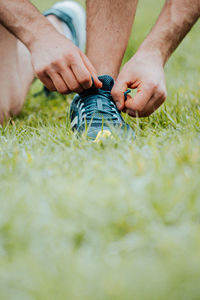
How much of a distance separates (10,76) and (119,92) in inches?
36.5

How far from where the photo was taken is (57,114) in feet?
6.39

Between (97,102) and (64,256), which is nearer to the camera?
(64,256)

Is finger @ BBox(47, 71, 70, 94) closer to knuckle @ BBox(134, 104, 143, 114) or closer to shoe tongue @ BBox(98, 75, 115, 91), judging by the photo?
shoe tongue @ BBox(98, 75, 115, 91)

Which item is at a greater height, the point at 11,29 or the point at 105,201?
the point at 11,29

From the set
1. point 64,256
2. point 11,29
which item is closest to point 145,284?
point 64,256

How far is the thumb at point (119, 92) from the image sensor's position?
134 centimetres

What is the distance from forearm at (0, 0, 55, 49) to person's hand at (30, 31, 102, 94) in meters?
0.05

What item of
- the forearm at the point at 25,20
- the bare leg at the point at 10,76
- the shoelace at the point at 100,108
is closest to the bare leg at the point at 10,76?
the bare leg at the point at 10,76

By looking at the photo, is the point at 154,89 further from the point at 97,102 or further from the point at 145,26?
the point at 145,26

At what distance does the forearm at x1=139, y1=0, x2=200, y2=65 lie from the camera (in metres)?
1.45

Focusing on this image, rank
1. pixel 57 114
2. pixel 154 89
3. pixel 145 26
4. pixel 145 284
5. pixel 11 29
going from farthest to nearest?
1. pixel 145 26
2. pixel 57 114
3. pixel 11 29
4. pixel 154 89
5. pixel 145 284

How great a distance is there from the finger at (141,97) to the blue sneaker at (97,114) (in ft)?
0.27

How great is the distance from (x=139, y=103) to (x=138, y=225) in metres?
0.71

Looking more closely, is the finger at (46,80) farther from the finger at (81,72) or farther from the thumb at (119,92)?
the thumb at (119,92)
